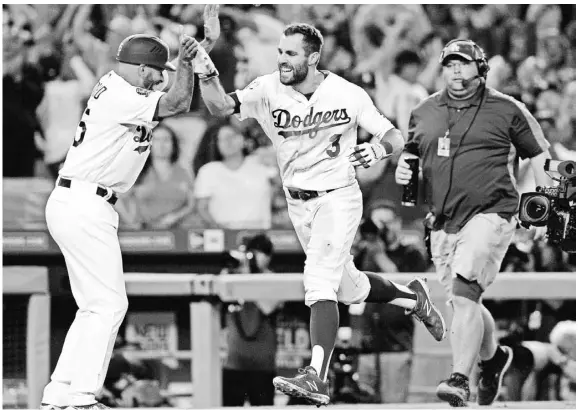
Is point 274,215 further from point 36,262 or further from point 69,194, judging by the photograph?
point 69,194

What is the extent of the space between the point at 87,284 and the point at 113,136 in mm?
770

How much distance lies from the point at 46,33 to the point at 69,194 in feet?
15.6

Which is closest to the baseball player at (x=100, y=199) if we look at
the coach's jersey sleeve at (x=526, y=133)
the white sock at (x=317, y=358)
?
the white sock at (x=317, y=358)

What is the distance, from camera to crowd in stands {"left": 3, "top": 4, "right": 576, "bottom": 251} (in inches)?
374

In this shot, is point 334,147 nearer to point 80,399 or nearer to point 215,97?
point 215,97

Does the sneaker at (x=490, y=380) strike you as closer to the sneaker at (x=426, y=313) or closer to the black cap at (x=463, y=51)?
the sneaker at (x=426, y=313)

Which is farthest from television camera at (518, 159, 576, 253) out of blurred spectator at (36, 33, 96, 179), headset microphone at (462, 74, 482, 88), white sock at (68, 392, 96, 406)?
blurred spectator at (36, 33, 96, 179)

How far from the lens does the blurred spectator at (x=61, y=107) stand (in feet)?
32.0

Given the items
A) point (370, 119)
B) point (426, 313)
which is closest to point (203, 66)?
point (370, 119)

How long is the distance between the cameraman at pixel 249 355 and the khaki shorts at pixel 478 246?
1774 mm

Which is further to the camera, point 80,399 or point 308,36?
point 308,36

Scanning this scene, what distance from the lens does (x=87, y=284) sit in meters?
5.73


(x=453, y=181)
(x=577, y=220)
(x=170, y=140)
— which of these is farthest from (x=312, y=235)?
(x=170, y=140)

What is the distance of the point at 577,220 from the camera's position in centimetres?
649
